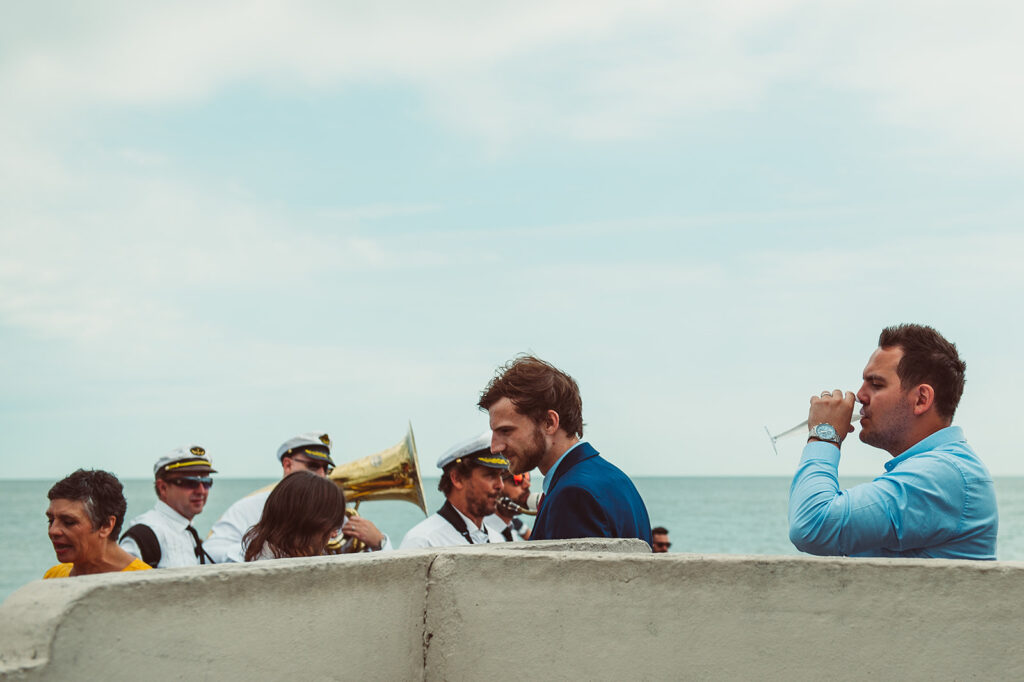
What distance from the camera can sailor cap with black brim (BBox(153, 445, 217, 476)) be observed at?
651cm

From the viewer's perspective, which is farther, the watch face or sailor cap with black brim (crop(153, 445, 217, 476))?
sailor cap with black brim (crop(153, 445, 217, 476))

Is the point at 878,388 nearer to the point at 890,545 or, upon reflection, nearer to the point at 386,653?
the point at 890,545

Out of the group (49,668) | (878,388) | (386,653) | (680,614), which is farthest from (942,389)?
(49,668)

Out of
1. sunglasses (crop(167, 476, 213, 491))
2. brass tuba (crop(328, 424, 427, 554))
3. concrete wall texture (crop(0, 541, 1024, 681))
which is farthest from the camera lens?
brass tuba (crop(328, 424, 427, 554))

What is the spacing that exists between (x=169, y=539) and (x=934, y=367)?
4.46m

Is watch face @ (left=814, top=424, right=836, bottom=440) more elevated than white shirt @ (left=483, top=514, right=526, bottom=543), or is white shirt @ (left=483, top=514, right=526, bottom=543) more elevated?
watch face @ (left=814, top=424, right=836, bottom=440)

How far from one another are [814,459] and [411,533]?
10.5ft

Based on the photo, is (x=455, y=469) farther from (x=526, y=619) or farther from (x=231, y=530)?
(x=526, y=619)

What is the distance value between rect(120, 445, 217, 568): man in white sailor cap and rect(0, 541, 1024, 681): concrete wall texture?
3.41m

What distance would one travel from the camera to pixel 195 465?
21.5 feet

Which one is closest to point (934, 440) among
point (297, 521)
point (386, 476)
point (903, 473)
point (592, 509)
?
point (903, 473)

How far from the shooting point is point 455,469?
6148 millimetres

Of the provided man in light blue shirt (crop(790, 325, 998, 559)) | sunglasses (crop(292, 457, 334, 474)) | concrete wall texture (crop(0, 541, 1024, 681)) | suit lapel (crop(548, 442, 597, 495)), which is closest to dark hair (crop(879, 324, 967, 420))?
man in light blue shirt (crop(790, 325, 998, 559))

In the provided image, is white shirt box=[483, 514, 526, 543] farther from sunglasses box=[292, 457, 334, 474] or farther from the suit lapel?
the suit lapel
